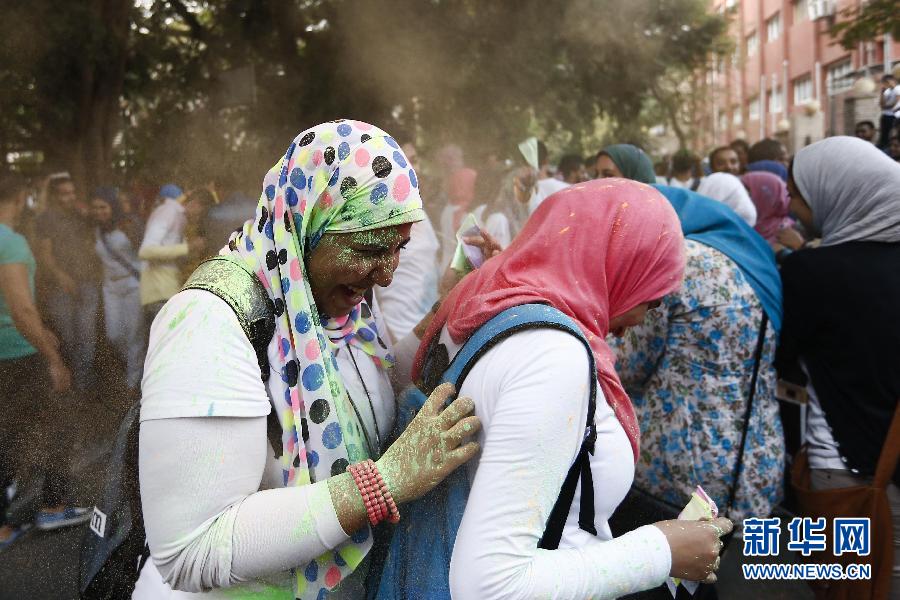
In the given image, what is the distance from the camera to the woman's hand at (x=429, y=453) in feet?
4.63

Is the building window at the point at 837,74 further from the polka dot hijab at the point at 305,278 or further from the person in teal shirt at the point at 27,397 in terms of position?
the polka dot hijab at the point at 305,278

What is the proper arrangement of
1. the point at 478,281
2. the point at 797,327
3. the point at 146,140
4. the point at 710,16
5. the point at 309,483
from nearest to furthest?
the point at 309,483
the point at 478,281
the point at 797,327
the point at 146,140
the point at 710,16

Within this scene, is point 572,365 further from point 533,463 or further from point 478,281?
point 478,281

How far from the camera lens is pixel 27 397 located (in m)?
4.33

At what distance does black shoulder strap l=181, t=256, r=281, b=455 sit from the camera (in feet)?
4.76

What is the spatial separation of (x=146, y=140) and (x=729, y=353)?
8.37m

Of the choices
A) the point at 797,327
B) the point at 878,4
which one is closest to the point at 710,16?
the point at 878,4

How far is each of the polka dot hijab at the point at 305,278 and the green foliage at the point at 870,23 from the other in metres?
4.39

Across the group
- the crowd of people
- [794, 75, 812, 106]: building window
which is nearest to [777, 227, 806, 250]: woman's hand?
the crowd of people

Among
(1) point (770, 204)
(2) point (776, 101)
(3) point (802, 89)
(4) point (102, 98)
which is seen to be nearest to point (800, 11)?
(3) point (802, 89)

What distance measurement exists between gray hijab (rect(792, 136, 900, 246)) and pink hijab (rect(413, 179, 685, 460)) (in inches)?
49.9

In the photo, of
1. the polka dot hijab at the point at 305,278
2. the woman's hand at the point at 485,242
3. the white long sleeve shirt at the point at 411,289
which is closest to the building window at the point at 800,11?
the white long sleeve shirt at the point at 411,289

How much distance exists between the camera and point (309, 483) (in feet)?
4.89

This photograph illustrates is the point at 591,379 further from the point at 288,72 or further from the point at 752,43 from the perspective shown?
the point at 752,43
